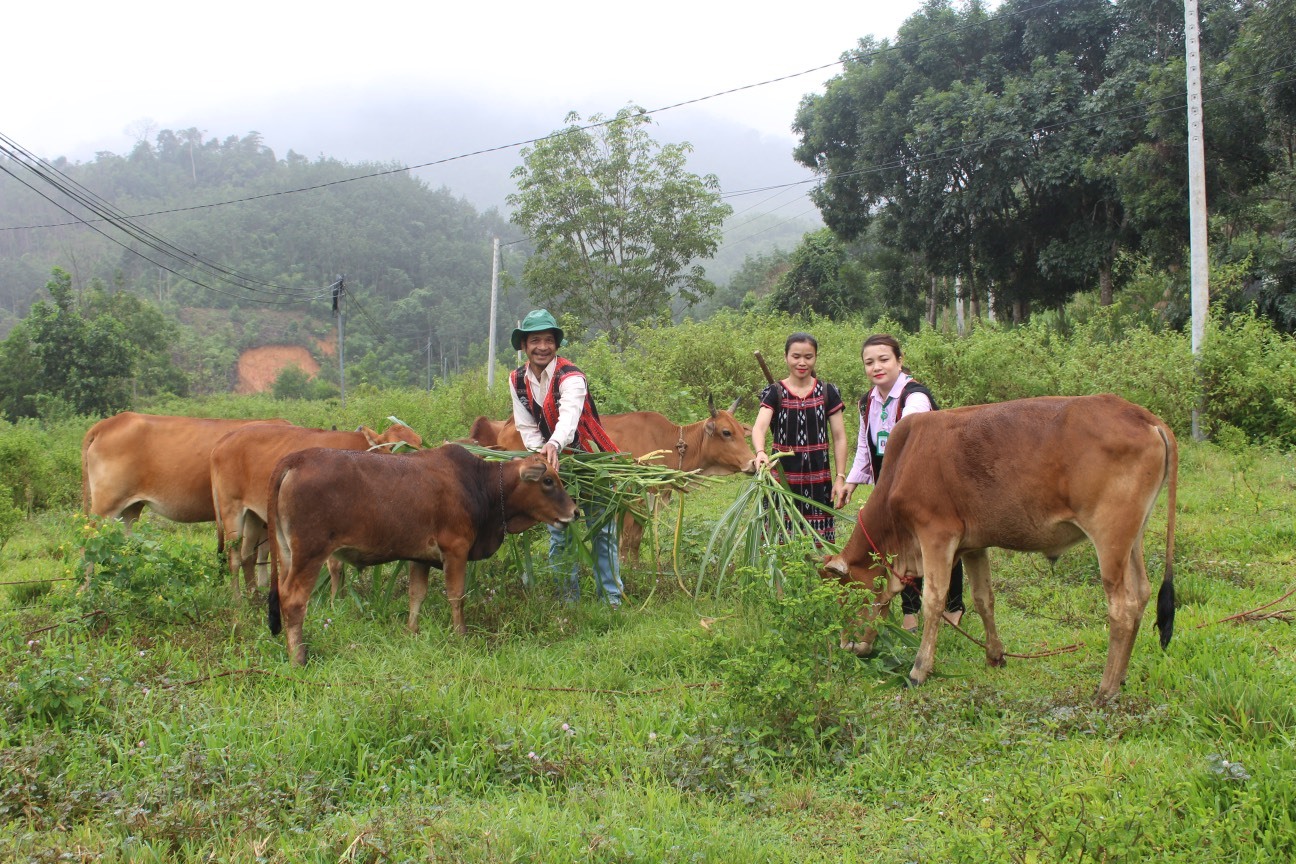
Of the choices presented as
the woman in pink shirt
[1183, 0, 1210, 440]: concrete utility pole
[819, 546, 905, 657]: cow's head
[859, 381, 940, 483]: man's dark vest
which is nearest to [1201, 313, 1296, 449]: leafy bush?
[1183, 0, 1210, 440]: concrete utility pole

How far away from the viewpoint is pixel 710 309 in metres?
53.9

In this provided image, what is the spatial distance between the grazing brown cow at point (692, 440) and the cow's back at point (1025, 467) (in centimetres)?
377

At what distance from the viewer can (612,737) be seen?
13.7ft

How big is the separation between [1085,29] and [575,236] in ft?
56.7

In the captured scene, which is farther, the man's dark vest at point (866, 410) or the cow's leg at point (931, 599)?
the man's dark vest at point (866, 410)

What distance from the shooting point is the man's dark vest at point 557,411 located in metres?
6.11

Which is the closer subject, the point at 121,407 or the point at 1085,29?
the point at 1085,29

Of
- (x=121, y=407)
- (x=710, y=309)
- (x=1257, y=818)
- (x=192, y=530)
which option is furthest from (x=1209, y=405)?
(x=710, y=309)

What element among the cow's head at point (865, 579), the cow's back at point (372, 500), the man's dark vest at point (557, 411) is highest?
the man's dark vest at point (557, 411)

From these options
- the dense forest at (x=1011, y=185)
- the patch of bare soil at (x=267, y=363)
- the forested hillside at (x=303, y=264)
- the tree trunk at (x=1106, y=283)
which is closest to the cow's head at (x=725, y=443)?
the dense forest at (x=1011, y=185)

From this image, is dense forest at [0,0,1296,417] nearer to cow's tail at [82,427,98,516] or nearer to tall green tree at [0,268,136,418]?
tall green tree at [0,268,136,418]

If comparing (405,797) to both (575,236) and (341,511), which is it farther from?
(575,236)

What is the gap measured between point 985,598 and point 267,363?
6683 centimetres

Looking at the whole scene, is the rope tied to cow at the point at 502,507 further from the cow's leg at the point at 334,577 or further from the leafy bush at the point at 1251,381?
the leafy bush at the point at 1251,381
